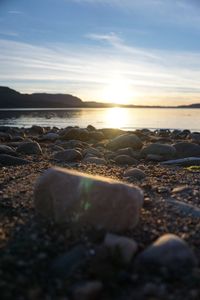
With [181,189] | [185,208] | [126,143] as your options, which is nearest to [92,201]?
[185,208]

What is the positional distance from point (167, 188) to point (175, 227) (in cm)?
184

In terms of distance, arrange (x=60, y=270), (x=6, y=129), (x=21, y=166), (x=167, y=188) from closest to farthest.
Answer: (x=60, y=270) → (x=167, y=188) → (x=21, y=166) → (x=6, y=129)

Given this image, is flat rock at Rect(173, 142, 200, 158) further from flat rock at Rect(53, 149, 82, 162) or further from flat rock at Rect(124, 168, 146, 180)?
flat rock at Rect(124, 168, 146, 180)

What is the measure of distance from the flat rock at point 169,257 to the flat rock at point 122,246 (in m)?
0.09

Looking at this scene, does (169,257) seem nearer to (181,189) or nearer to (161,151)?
(181,189)

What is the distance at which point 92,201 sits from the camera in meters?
3.82

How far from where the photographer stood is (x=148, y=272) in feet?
10.3

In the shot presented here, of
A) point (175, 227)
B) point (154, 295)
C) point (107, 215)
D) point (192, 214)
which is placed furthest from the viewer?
point (192, 214)

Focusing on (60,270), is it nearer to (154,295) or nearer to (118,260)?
(118,260)

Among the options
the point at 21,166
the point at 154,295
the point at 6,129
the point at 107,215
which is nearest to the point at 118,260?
the point at 154,295

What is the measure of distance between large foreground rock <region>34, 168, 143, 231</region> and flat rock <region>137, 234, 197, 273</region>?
54 centimetres

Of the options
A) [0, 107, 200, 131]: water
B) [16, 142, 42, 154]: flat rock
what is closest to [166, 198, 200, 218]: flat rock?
[16, 142, 42, 154]: flat rock

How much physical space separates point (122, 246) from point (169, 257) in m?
0.38

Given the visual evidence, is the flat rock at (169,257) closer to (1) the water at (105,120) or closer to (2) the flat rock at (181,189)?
(2) the flat rock at (181,189)
